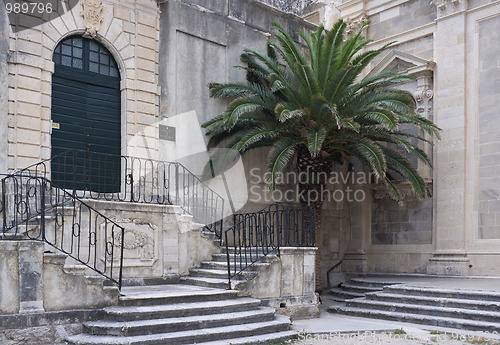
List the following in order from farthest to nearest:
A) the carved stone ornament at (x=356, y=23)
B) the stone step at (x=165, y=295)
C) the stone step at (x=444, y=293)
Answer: the carved stone ornament at (x=356, y=23) < the stone step at (x=444, y=293) < the stone step at (x=165, y=295)

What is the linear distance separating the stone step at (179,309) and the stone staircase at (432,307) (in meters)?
3.37

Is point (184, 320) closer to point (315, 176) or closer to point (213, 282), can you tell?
point (213, 282)

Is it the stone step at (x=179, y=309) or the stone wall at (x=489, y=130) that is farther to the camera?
the stone wall at (x=489, y=130)

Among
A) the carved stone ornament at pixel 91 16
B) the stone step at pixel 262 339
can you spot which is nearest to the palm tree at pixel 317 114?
the carved stone ornament at pixel 91 16

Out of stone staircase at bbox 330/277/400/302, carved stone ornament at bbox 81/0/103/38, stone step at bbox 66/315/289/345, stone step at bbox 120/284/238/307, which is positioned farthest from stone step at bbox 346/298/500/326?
A: carved stone ornament at bbox 81/0/103/38

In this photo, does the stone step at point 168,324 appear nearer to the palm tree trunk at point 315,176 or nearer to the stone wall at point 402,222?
the palm tree trunk at point 315,176

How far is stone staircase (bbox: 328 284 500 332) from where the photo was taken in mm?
10211

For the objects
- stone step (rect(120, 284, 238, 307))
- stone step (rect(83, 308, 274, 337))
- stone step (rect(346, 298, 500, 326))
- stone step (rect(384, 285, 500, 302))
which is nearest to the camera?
stone step (rect(83, 308, 274, 337))

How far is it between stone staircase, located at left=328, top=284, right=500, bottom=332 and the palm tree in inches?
91.6

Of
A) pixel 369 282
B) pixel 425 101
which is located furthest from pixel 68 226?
pixel 425 101

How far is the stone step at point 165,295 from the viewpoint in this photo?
8406 millimetres

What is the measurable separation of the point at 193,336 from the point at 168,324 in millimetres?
405

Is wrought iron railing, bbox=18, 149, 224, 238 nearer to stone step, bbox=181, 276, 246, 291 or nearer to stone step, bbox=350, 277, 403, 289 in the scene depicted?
stone step, bbox=181, 276, 246, 291

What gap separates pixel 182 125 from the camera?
43.9 feet
